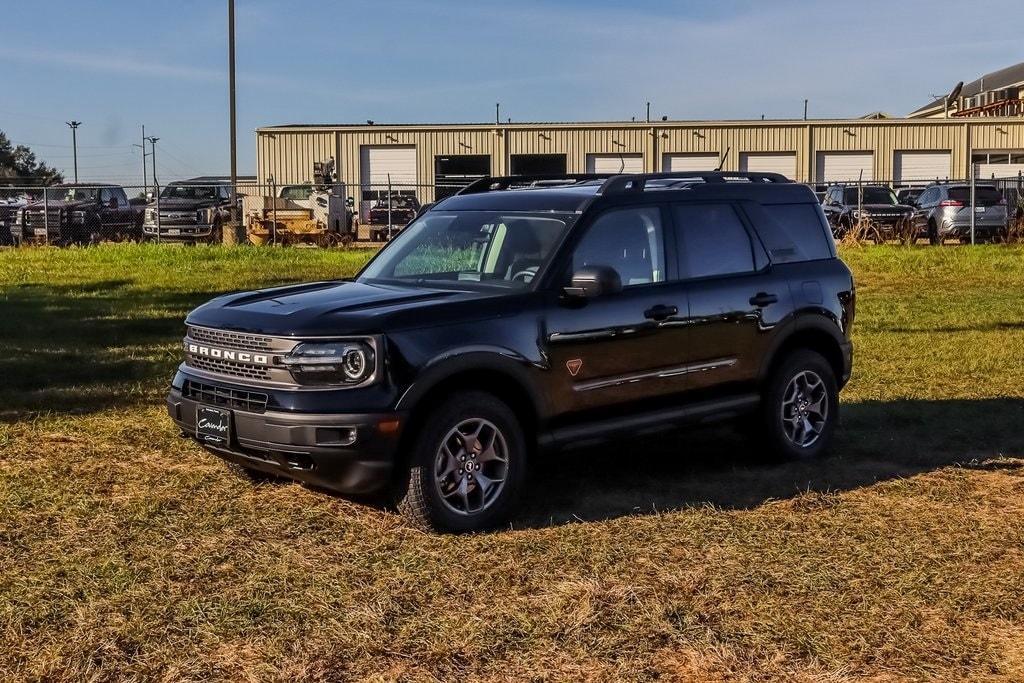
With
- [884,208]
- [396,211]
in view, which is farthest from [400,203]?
[884,208]

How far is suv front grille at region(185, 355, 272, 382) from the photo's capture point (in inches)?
230

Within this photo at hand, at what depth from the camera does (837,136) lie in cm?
4788

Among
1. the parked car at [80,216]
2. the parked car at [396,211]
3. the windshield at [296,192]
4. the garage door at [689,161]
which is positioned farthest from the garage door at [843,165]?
the parked car at [80,216]

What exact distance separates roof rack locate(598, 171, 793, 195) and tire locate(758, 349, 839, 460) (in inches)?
46.6

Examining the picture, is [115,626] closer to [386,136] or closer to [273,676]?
[273,676]

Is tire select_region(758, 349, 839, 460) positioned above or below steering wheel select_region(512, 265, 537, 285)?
below

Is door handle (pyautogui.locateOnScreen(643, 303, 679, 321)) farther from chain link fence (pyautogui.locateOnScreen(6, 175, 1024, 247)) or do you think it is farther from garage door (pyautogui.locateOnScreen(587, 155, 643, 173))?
garage door (pyautogui.locateOnScreen(587, 155, 643, 173))

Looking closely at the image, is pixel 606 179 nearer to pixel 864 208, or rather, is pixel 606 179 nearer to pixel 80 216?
pixel 864 208

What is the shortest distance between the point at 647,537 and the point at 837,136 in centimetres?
4473

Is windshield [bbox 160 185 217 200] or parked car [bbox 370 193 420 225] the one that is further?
parked car [bbox 370 193 420 225]

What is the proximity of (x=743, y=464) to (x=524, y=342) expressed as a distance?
89.8 inches

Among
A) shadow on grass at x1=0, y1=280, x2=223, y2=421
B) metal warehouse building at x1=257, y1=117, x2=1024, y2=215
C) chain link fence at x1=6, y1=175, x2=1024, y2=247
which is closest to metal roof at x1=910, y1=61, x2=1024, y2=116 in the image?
metal warehouse building at x1=257, y1=117, x2=1024, y2=215

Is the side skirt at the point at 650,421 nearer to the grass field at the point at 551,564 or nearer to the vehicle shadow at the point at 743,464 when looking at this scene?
the vehicle shadow at the point at 743,464

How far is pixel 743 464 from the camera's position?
→ 770cm
